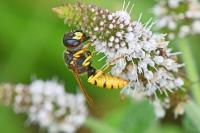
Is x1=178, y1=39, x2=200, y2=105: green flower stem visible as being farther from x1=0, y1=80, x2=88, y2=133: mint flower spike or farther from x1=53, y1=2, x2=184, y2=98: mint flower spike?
x1=0, y1=80, x2=88, y2=133: mint flower spike

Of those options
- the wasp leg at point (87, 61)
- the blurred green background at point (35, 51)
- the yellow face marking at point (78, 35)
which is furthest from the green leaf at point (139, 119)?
the blurred green background at point (35, 51)

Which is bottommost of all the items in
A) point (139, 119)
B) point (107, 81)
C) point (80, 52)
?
point (139, 119)

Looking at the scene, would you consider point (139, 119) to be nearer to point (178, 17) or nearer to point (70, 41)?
point (178, 17)

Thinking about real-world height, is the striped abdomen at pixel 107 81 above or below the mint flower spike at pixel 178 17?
below

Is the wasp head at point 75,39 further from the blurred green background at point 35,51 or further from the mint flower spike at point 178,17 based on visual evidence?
the blurred green background at point 35,51

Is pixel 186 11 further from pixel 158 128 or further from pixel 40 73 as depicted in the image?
pixel 40 73

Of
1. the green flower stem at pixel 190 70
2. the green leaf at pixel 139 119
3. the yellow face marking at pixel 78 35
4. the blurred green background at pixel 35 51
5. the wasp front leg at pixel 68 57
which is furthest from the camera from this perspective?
the blurred green background at pixel 35 51

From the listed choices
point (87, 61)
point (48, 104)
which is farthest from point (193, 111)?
point (48, 104)
